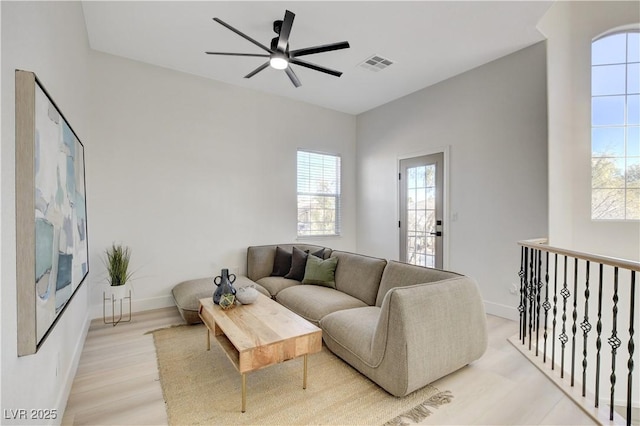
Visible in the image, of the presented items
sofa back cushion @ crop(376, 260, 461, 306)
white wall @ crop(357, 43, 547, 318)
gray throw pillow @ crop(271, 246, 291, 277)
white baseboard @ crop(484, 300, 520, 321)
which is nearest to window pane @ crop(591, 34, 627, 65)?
white wall @ crop(357, 43, 547, 318)

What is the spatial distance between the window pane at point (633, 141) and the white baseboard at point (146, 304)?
5.88 m

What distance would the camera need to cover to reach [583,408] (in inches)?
73.5

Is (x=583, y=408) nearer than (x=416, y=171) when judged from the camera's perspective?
Yes

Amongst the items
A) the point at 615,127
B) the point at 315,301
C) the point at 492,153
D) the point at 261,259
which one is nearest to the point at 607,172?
the point at 615,127

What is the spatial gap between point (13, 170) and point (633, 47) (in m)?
5.71

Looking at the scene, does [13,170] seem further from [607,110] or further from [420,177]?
[607,110]

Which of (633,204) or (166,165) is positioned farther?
(166,165)

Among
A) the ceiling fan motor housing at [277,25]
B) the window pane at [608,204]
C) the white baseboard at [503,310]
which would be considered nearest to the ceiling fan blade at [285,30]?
the ceiling fan motor housing at [277,25]

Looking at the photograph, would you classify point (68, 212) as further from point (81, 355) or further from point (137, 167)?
point (137, 167)

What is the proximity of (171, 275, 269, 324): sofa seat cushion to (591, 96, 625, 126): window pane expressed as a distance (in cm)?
450

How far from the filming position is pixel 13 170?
1111 millimetres

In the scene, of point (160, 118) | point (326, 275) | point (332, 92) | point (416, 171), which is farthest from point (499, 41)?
point (160, 118)

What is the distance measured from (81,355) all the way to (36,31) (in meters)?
2.46

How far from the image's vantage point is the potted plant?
10.4 ft
